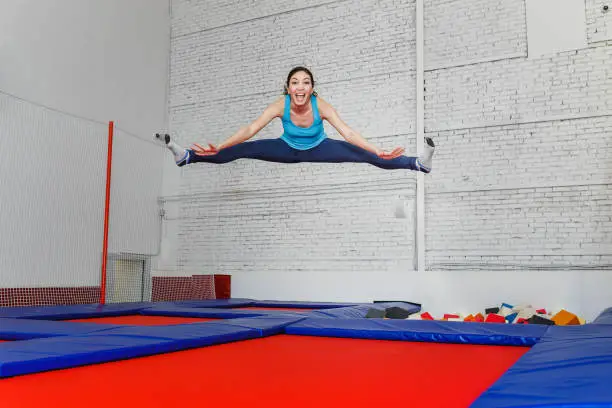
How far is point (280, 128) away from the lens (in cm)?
849

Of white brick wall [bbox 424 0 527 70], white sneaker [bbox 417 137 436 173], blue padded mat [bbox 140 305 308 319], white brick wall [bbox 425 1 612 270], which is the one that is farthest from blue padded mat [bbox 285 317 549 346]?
white brick wall [bbox 424 0 527 70]

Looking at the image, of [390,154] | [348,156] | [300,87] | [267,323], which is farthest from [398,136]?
[267,323]

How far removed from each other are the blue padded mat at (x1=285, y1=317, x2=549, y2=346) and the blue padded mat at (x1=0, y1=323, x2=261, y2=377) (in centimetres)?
53

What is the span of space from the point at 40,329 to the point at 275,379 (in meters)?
1.88

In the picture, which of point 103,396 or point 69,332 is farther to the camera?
point 69,332

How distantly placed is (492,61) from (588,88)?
121 centimetres

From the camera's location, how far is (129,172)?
27.3ft

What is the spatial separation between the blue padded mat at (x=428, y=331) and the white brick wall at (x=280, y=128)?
148 inches

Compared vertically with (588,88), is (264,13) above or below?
above

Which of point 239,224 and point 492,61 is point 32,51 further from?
point 492,61

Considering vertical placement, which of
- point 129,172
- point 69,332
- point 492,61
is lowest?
point 69,332

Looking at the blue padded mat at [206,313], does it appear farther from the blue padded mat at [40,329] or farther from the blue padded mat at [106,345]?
the blue padded mat at [40,329]

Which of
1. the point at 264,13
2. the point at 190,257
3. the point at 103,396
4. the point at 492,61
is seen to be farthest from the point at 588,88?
the point at 103,396

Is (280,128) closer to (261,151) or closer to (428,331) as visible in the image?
(261,151)
